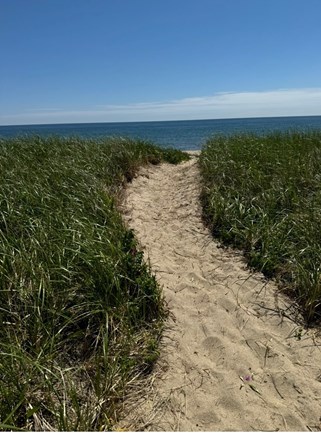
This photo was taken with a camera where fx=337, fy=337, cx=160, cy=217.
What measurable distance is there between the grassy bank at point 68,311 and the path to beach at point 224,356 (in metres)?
0.24

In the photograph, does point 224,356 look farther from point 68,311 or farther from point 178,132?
point 178,132

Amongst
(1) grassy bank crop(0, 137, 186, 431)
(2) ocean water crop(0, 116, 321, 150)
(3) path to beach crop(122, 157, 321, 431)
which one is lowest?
(3) path to beach crop(122, 157, 321, 431)

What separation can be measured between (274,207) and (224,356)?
3015 millimetres

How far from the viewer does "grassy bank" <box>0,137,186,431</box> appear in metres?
2.24

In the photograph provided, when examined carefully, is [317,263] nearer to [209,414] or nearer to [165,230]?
[209,414]

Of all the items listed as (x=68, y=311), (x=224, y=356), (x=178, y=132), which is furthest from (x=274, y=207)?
(x=178, y=132)

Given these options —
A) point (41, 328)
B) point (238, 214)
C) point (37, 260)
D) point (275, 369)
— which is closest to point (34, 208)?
point (37, 260)

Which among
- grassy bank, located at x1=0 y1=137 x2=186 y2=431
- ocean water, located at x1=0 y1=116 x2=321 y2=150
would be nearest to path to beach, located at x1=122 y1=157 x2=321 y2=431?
grassy bank, located at x1=0 y1=137 x2=186 y2=431

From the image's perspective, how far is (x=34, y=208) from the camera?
448cm

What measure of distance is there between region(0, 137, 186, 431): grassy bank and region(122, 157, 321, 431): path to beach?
0.24 metres

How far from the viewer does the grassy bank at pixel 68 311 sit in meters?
2.24

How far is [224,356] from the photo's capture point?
2.92 meters

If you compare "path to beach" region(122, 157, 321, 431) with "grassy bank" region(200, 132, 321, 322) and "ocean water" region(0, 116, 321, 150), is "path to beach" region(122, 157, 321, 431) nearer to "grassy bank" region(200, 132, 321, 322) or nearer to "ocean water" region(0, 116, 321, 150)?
"grassy bank" region(200, 132, 321, 322)

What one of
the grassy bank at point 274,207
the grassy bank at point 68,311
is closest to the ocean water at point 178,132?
the grassy bank at point 274,207
